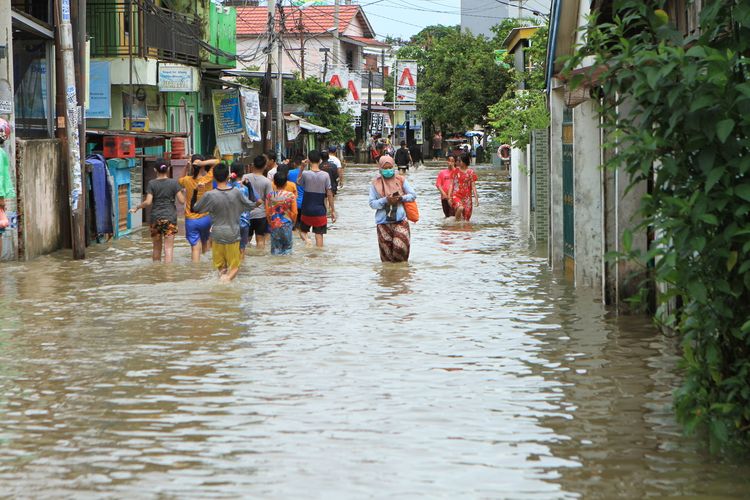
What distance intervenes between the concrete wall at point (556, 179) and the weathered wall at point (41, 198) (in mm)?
7790

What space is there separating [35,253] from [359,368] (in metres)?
10.7

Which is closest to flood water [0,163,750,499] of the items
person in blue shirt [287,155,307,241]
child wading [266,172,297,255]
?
child wading [266,172,297,255]

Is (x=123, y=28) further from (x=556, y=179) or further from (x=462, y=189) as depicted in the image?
(x=556, y=179)

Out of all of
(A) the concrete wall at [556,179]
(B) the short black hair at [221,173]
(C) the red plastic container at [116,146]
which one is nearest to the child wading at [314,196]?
(A) the concrete wall at [556,179]

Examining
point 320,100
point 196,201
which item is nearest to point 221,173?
point 196,201

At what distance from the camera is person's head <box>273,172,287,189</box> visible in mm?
18547

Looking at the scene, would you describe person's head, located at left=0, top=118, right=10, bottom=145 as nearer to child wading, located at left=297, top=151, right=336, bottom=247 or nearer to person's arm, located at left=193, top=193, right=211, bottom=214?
person's arm, located at left=193, top=193, right=211, bottom=214

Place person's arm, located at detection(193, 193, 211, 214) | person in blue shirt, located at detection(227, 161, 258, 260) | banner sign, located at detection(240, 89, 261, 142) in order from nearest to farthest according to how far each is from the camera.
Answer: person's arm, located at detection(193, 193, 211, 214) → person in blue shirt, located at detection(227, 161, 258, 260) → banner sign, located at detection(240, 89, 261, 142)

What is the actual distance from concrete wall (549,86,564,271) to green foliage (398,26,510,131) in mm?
44926

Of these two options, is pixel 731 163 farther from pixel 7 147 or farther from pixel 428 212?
pixel 428 212

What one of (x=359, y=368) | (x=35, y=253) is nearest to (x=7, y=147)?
(x=35, y=253)

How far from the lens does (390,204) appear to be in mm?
17297

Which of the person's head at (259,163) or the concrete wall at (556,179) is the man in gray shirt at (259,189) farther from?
the concrete wall at (556,179)

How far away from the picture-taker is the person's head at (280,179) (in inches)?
730
